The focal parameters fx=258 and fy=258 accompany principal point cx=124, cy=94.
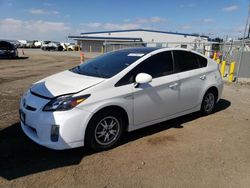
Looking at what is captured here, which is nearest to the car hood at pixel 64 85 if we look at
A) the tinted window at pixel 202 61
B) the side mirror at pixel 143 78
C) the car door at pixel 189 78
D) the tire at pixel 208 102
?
the side mirror at pixel 143 78

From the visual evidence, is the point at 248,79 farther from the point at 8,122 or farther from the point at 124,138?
the point at 8,122

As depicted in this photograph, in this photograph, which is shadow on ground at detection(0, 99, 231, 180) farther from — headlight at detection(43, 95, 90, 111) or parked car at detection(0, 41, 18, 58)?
parked car at detection(0, 41, 18, 58)

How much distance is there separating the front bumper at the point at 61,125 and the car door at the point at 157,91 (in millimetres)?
1026

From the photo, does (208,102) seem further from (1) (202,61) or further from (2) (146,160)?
(2) (146,160)

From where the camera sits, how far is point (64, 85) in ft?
13.4

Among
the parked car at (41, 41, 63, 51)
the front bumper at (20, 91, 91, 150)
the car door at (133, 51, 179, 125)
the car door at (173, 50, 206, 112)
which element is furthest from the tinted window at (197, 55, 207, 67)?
the parked car at (41, 41, 63, 51)

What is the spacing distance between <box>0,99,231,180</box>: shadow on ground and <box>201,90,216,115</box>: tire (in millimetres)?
1594

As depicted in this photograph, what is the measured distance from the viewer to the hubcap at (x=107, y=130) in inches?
157

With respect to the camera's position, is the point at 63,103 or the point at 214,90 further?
the point at 214,90

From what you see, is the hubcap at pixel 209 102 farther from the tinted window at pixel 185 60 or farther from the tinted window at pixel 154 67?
the tinted window at pixel 154 67

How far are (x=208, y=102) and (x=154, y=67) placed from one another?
195cm

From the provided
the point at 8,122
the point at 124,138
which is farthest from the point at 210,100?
the point at 8,122

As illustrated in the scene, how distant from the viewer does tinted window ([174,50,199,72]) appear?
5.16 meters

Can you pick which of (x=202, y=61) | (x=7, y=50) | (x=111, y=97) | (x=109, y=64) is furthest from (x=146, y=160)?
(x=7, y=50)
